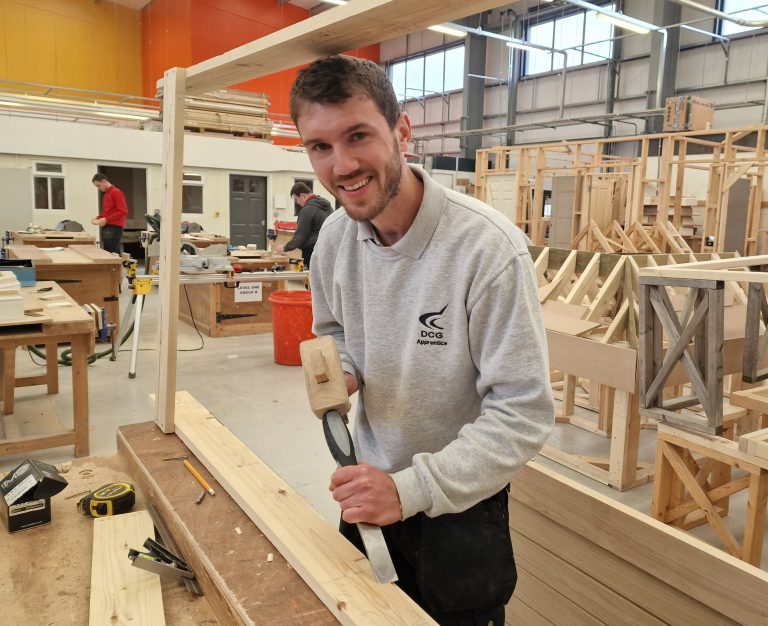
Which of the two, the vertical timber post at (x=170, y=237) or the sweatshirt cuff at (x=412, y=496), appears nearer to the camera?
the sweatshirt cuff at (x=412, y=496)

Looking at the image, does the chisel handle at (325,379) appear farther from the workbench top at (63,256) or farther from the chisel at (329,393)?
the workbench top at (63,256)

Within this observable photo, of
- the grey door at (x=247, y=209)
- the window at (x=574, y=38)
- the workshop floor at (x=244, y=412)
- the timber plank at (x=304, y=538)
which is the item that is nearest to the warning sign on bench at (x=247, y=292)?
the workshop floor at (x=244, y=412)

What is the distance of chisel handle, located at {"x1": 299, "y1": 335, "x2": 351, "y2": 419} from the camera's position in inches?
47.6

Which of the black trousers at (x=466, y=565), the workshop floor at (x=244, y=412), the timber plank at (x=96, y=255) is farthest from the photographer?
the timber plank at (x=96, y=255)

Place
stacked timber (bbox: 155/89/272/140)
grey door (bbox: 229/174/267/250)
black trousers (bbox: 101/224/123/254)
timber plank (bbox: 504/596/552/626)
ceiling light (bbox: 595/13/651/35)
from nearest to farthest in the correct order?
timber plank (bbox: 504/596/552/626) < black trousers (bbox: 101/224/123/254) < stacked timber (bbox: 155/89/272/140) < ceiling light (bbox: 595/13/651/35) < grey door (bbox: 229/174/267/250)

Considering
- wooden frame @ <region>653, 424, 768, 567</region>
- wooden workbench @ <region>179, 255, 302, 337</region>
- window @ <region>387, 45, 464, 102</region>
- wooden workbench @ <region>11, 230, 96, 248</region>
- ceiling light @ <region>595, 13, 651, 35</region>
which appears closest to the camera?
wooden frame @ <region>653, 424, 768, 567</region>

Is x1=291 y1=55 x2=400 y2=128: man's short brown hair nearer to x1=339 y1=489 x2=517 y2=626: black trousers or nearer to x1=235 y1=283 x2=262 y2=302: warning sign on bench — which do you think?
x1=339 y1=489 x2=517 y2=626: black trousers

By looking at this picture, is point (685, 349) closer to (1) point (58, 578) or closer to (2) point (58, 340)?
(1) point (58, 578)

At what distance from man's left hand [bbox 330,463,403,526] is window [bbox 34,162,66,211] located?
40.5ft

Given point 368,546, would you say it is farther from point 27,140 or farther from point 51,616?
point 27,140

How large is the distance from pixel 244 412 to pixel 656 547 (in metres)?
3.53

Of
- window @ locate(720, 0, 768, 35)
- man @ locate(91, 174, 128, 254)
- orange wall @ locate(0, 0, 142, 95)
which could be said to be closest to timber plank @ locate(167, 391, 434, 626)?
man @ locate(91, 174, 128, 254)

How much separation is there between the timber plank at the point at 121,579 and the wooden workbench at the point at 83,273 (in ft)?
16.0

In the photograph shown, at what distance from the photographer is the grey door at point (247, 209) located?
13188mm
